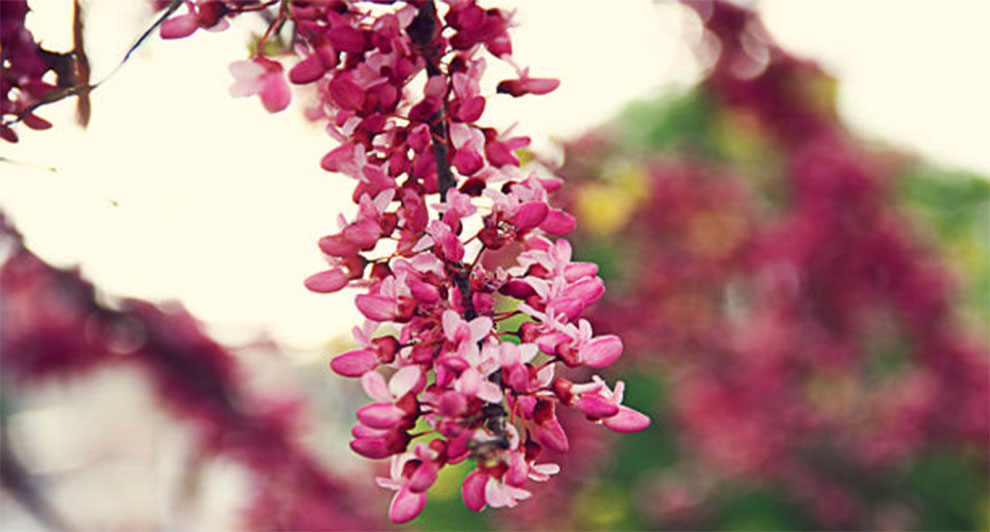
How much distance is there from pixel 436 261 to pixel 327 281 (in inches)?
3.4

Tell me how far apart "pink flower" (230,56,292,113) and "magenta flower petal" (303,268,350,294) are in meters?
0.10

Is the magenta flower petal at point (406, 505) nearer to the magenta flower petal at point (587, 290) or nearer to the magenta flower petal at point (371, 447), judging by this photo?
the magenta flower petal at point (371, 447)

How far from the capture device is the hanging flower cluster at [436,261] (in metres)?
0.46

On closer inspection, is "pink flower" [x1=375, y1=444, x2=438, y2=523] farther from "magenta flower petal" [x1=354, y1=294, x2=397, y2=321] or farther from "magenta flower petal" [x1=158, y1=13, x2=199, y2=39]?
"magenta flower petal" [x1=158, y1=13, x2=199, y2=39]

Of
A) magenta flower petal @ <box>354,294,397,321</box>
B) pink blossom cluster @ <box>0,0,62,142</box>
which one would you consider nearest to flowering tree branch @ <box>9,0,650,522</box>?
magenta flower petal @ <box>354,294,397,321</box>

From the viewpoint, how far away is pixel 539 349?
489 millimetres

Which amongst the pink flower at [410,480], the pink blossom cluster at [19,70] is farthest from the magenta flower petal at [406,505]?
the pink blossom cluster at [19,70]

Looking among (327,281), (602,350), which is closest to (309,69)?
(327,281)

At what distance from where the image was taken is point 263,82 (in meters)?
0.50

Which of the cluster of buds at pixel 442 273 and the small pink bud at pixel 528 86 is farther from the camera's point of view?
the small pink bud at pixel 528 86

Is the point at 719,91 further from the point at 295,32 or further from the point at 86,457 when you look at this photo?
the point at 86,457

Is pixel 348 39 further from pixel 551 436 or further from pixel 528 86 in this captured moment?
pixel 551 436

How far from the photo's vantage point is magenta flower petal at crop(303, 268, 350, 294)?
53cm

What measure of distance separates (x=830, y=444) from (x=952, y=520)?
0.82 m
